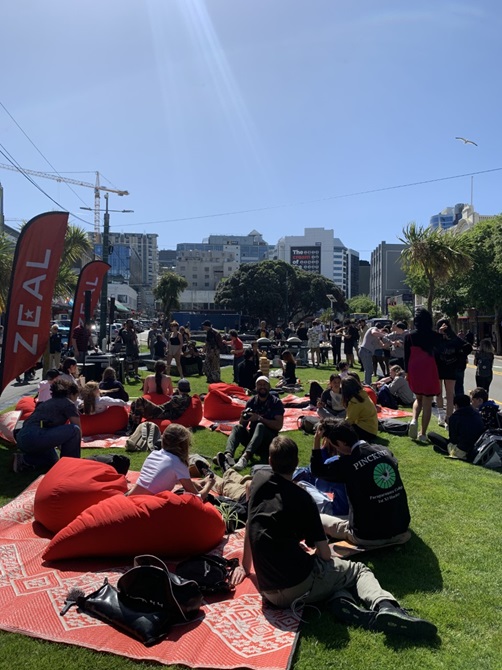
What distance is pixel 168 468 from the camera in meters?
4.80

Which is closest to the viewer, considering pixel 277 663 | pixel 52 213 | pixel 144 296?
pixel 277 663

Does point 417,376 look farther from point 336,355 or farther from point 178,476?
point 336,355

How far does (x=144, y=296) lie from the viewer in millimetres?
186375

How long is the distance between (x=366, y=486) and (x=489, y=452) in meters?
3.57

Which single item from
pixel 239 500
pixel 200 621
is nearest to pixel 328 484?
pixel 239 500

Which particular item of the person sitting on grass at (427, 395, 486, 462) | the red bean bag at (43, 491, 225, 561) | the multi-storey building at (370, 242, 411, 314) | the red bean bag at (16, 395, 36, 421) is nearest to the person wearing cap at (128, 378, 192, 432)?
the red bean bag at (16, 395, 36, 421)

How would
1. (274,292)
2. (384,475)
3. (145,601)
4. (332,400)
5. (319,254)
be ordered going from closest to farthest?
(145,601) < (384,475) < (332,400) < (274,292) < (319,254)

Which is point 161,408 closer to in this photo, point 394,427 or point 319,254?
point 394,427

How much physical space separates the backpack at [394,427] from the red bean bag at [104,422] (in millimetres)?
4419

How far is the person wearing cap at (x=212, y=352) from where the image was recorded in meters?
15.2

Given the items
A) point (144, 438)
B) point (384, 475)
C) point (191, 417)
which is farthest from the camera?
point (191, 417)

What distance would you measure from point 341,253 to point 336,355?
178 meters

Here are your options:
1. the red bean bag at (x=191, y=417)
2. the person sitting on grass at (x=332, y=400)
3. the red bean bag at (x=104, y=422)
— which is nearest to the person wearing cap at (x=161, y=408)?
the red bean bag at (x=191, y=417)

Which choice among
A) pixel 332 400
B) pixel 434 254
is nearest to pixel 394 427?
pixel 332 400
